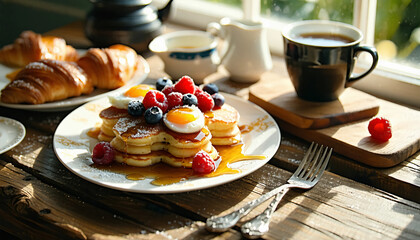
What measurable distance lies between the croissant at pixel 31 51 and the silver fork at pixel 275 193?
1.00 m

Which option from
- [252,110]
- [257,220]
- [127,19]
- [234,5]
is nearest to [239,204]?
[257,220]

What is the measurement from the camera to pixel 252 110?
1.45 meters

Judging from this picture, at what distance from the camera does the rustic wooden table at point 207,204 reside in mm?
1034

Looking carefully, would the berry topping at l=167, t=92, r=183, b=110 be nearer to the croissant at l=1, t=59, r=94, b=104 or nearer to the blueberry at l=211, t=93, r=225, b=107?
the blueberry at l=211, t=93, r=225, b=107

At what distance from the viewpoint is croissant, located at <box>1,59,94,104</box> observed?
149cm

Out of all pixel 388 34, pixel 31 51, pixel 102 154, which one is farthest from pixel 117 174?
pixel 388 34

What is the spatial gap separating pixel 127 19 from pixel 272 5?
23.6 inches

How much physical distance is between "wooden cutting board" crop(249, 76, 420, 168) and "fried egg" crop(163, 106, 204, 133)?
0.32m

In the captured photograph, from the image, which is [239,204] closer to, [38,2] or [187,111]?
[187,111]

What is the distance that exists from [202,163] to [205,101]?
8.8 inches

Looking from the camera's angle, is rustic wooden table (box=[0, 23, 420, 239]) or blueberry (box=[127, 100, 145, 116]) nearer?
rustic wooden table (box=[0, 23, 420, 239])

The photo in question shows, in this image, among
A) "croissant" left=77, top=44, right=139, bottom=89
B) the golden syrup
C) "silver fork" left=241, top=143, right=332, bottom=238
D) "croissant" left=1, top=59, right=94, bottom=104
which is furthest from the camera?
"croissant" left=77, top=44, right=139, bottom=89

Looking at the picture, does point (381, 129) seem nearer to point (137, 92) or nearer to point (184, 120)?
point (184, 120)

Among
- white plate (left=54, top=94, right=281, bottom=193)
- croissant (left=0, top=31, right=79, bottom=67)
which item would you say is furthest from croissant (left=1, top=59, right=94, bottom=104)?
croissant (left=0, top=31, right=79, bottom=67)
